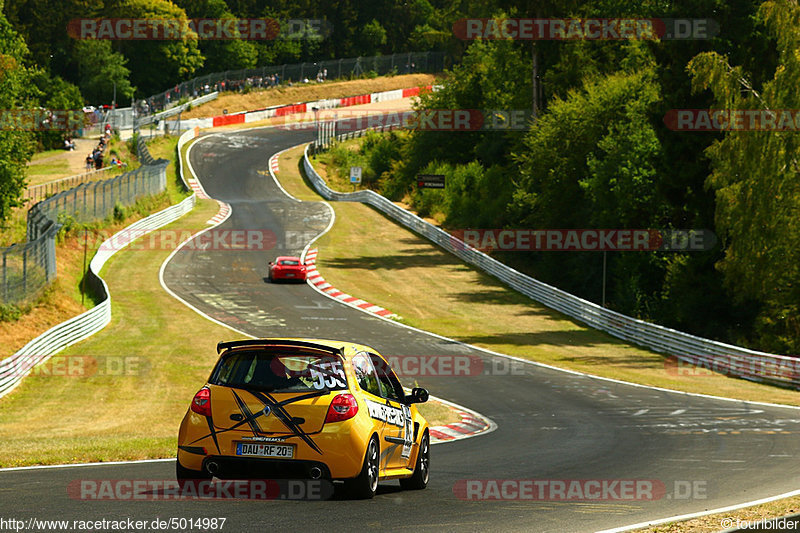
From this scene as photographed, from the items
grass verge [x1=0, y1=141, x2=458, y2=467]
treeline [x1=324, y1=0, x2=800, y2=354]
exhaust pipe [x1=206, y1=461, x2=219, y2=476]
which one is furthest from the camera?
treeline [x1=324, y1=0, x2=800, y2=354]

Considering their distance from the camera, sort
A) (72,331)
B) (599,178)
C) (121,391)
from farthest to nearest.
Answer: (599,178), (72,331), (121,391)

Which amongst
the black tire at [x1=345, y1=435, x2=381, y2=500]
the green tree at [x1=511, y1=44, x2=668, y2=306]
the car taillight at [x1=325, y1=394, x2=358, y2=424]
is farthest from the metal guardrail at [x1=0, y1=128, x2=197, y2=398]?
the green tree at [x1=511, y1=44, x2=668, y2=306]

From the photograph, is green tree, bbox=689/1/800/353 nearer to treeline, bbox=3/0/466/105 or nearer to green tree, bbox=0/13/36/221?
green tree, bbox=0/13/36/221

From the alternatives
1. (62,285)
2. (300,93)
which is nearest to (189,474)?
(62,285)

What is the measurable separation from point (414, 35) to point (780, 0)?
12080 centimetres

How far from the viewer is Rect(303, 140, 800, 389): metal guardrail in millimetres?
32125

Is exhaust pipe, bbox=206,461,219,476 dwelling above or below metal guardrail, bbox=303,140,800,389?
above

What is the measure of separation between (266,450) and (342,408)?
2.81 feet

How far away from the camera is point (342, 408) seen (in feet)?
34.6

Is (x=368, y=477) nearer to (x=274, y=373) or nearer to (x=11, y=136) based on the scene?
(x=274, y=373)

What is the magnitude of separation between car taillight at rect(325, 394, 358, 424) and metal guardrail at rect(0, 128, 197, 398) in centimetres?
1817

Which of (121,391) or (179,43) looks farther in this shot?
(179,43)

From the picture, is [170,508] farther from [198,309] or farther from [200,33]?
[200,33]

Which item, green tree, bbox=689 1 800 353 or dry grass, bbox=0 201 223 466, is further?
green tree, bbox=689 1 800 353
